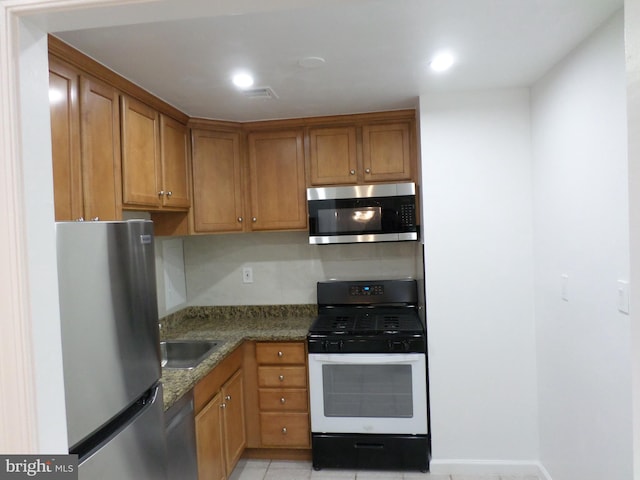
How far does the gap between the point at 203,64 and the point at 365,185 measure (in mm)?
1347

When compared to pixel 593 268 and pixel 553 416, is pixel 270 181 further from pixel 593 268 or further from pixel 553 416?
pixel 553 416

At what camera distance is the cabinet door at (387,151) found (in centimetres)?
281

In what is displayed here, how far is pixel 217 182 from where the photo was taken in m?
2.84

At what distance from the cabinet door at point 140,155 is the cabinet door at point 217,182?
0.43m

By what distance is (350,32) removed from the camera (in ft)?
5.32

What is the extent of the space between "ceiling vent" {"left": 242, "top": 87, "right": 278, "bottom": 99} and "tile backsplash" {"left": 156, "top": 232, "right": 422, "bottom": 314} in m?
1.18

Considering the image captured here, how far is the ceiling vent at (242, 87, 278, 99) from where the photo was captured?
2248 millimetres

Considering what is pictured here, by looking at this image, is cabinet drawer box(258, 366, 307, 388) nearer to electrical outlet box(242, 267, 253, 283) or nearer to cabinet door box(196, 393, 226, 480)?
cabinet door box(196, 393, 226, 480)

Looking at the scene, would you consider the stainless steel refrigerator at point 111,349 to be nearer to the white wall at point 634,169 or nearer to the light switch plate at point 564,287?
the white wall at point 634,169

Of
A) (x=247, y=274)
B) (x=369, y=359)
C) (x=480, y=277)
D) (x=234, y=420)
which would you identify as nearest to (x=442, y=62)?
(x=480, y=277)

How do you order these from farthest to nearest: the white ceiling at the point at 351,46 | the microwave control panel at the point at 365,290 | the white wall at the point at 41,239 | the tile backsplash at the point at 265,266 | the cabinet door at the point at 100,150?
the tile backsplash at the point at 265,266 < the microwave control panel at the point at 365,290 < the cabinet door at the point at 100,150 < the white ceiling at the point at 351,46 < the white wall at the point at 41,239

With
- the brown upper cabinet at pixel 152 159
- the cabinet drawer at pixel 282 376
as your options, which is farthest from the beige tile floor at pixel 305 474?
the brown upper cabinet at pixel 152 159

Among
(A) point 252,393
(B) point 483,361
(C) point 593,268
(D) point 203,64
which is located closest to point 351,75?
(D) point 203,64

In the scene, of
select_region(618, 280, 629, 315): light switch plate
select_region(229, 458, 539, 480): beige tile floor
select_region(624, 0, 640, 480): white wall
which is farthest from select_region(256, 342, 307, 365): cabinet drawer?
select_region(624, 0, 640, 480): white wall
